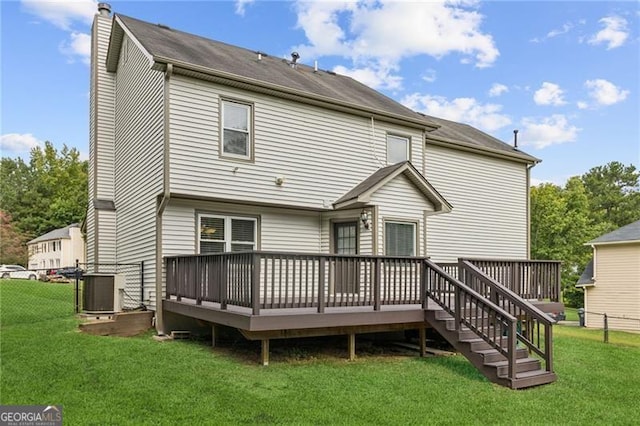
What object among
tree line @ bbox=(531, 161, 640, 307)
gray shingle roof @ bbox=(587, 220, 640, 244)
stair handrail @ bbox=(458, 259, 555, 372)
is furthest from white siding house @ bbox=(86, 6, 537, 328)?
tree line @ bbox=(531, 161, 640, 307)

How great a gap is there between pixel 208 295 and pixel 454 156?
9864 millimetres

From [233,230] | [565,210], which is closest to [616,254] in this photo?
[565,210]

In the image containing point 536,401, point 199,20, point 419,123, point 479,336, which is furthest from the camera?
point 199,20

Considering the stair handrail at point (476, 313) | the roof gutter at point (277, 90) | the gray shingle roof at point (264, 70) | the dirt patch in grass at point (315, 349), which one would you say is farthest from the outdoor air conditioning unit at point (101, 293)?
the stair handrail at point (476, 313)

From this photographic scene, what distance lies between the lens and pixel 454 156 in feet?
49.6

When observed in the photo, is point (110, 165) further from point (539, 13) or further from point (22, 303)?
point (539, 13)

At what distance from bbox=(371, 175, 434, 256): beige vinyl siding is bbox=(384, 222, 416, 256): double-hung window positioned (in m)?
0.11

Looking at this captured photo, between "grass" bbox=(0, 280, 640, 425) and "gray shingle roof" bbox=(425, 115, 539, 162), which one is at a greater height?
"gray shingle roof" bbox=(425, 115, 539, 162)

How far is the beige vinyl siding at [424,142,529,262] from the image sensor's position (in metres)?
14.6

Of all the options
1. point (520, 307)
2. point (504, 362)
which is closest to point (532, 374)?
point (504, 362)

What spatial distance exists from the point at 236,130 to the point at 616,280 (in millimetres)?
21801

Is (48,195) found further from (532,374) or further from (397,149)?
(532,374)

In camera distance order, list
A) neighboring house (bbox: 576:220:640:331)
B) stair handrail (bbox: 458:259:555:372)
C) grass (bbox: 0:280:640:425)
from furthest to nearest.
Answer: neighboring house (bbox: 576:220:640:331) → stair handrail (bbox: 458:259:555:372) → grass (bbox: 0:280:640:425)

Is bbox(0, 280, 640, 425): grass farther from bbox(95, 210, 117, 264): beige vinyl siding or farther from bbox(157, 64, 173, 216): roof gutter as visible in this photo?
bbox(95, 210, 117, 264): beige vinyl siding
